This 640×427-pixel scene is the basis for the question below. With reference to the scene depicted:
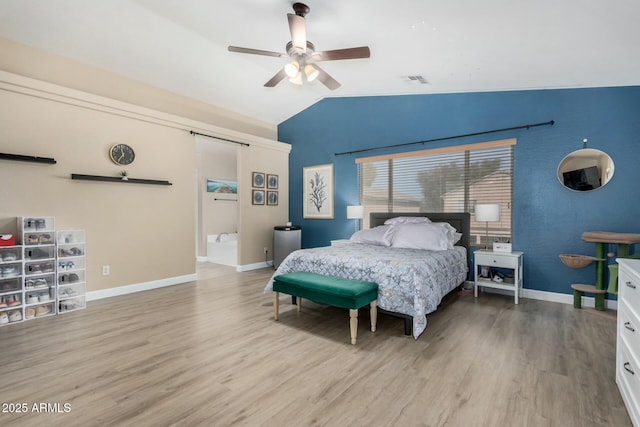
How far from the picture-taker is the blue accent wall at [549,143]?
135 inches

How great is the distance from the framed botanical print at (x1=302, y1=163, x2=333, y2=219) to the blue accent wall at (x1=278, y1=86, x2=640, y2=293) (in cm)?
126

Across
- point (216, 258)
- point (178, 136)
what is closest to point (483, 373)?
point (178, 136)

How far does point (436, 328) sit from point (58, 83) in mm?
5336

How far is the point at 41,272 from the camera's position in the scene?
10.9 ft

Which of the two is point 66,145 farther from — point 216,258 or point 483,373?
point 483,373

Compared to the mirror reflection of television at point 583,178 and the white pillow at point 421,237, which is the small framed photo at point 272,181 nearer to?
the white pillow at point 421,237

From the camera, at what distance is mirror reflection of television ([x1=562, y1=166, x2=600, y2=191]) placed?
11.7ft

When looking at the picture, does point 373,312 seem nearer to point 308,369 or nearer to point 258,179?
point 308,369

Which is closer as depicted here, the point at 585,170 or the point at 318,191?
the point at 585,170

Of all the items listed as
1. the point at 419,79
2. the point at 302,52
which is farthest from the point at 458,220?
the point at 302,52

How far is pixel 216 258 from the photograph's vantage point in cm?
689

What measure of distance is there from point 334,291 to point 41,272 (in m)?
3.31

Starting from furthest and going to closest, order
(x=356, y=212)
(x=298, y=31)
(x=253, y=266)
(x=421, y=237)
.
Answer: (x=253, y=266) < (x=356, y=212) < (x=421, y=237) < (x=298, y=31)

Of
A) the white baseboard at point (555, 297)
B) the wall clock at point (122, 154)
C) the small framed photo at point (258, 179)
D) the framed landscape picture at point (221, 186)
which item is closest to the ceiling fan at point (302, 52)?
the wall clock at point (122, 154)
